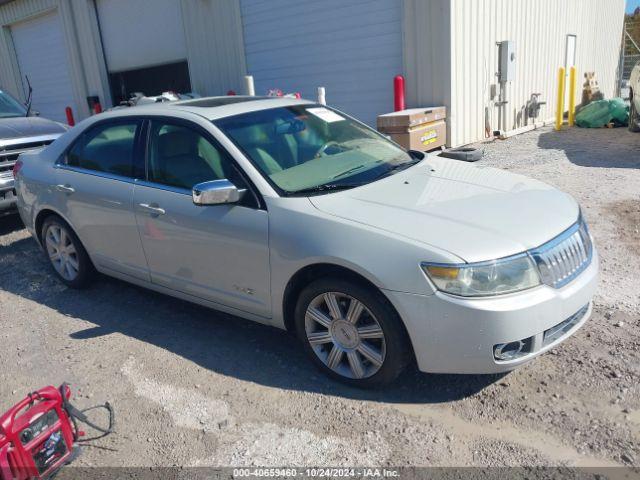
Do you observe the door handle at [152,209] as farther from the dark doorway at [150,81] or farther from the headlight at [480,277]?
the dark doorway at [150,81]

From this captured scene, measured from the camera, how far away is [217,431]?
2988mm

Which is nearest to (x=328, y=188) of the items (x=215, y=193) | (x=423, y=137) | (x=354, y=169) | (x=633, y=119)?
(x=354, y=169)

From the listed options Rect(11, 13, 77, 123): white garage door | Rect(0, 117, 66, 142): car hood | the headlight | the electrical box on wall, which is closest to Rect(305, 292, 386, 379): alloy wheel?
the headlight

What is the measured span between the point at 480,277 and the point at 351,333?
2.66 feet

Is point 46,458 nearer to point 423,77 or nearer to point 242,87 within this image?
point 423,77

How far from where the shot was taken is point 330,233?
307cm

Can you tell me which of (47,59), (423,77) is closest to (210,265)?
(423,77)

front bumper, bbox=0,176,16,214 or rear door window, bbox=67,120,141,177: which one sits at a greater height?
rear door window, bbox=67,120,141,177

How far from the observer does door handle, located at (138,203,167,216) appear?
385cm

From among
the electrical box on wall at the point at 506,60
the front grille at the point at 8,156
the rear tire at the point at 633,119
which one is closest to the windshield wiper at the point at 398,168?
the front grille at the point at 8,156

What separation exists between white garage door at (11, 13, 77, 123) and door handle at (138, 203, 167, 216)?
→ 14266 millimetres

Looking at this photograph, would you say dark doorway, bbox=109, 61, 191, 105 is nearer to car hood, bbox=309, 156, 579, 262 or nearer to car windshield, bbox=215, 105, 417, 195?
car windshield, bbox=215, 105, 417, 195

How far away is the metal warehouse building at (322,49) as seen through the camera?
962 cm

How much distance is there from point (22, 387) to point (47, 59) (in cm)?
1608
